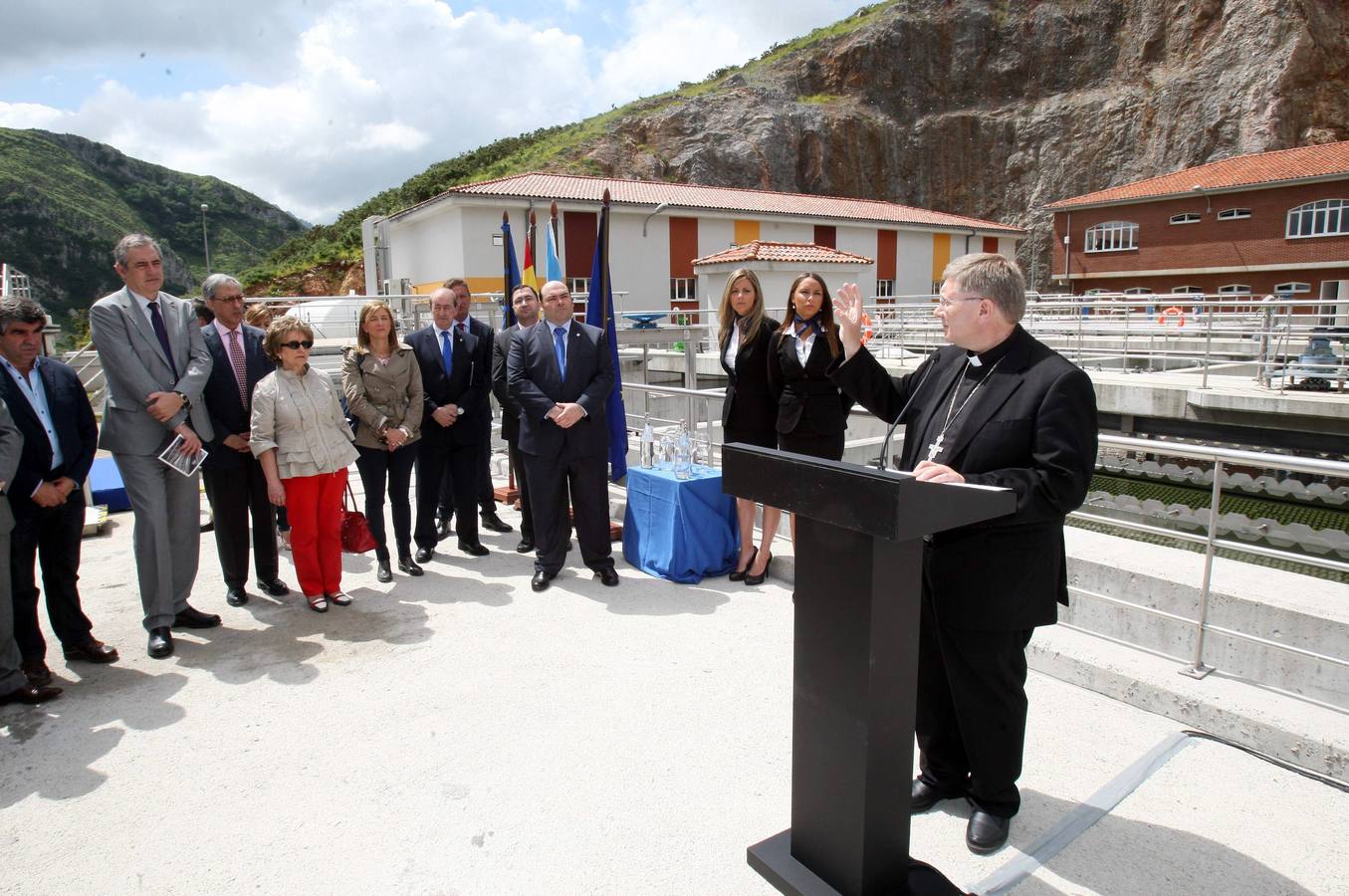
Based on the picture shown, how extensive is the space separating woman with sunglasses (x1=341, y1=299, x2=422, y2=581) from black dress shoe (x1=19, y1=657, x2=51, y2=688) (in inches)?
70.8

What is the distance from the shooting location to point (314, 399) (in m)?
4.57

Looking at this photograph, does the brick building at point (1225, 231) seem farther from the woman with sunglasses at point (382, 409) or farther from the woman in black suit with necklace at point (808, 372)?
the woman with sunglasses at point (382, 409)

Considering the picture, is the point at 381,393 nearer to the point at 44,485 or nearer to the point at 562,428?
the point at 562,428

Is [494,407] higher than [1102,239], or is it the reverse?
→ [1102,239]

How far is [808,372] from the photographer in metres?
4.48

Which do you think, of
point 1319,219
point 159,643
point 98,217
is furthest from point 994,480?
point 98,217

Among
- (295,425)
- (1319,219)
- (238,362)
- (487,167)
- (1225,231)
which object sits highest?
(487,167)

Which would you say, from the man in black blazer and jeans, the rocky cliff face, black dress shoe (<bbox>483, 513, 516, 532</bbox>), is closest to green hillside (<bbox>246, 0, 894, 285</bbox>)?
the rocky cliff face

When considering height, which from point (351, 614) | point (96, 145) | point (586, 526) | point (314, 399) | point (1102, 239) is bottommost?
point (351, 614)

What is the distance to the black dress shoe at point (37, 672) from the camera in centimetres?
359

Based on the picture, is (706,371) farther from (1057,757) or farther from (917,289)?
(917,289)

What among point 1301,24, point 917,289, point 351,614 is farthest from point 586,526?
point 1301,24

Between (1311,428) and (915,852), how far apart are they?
1167 cm

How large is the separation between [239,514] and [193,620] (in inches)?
27.5
